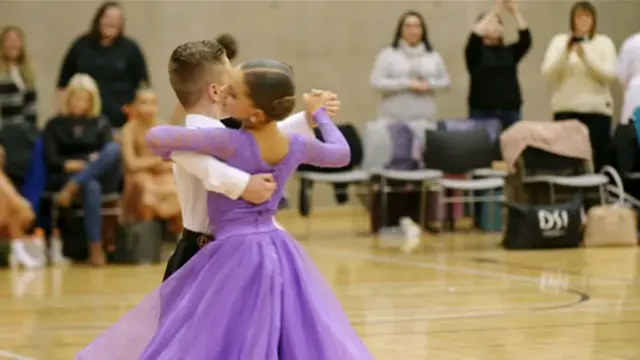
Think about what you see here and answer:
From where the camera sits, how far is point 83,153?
389 inches

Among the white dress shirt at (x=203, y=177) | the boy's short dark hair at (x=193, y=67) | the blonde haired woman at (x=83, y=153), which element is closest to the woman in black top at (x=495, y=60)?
the blonde haired woman at (x=83, y=153)

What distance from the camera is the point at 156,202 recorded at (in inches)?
387

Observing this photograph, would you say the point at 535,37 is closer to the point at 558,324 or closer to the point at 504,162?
the point at 504,162

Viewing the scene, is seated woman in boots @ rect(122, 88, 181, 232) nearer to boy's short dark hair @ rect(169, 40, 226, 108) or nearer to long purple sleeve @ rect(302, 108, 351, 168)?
boy's short dark hair @ rect(169, 40, 226, 108)

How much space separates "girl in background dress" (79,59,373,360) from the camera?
146 inches

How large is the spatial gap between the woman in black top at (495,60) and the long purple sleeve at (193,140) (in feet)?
25.3

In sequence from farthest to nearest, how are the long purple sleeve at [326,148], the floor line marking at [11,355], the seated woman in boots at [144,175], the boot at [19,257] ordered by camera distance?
the seated woman in boots at [144,175], the boot at [19,257], the floor line marking at [11,355], the long purple sleeve at [326,148]

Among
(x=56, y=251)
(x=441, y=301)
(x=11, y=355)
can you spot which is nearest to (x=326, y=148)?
(x=11, y=355)

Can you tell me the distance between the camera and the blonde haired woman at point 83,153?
31.7 ft

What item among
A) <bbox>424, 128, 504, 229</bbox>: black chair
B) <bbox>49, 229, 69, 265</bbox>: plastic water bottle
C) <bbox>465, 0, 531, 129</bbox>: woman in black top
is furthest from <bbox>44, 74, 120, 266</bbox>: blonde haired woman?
<bbox>465, 0, 531, 129</bbox>: woman in black top

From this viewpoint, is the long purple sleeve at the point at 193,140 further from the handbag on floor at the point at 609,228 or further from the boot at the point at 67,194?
the handbag on floor at the point at 609,228

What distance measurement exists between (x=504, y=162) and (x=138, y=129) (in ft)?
11.1

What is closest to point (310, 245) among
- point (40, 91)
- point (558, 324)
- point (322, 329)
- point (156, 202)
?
point (156, 202)

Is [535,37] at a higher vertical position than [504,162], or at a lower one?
higher
